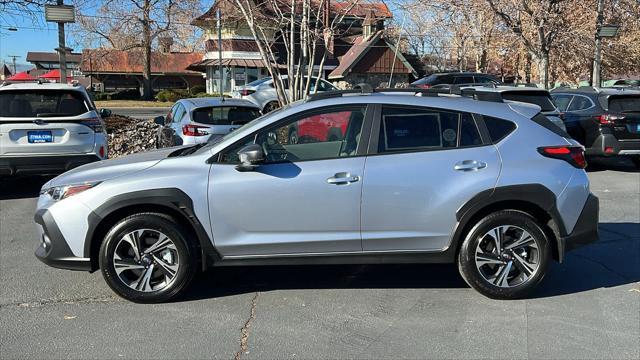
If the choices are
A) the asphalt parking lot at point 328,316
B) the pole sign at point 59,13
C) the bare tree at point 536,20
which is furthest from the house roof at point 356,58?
the asphalt parking lot at point 328,316

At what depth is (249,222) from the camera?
14.5 ft

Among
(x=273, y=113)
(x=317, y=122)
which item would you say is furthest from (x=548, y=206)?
(x=273, y=113)

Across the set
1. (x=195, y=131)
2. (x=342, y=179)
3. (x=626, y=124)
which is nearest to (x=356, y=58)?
(x=626, y=124)

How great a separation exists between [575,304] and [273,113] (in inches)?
114

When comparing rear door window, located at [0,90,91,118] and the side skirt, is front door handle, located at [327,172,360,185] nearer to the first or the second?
the side skirt

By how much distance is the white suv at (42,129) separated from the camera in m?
8.12

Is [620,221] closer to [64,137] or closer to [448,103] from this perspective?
[448,103]

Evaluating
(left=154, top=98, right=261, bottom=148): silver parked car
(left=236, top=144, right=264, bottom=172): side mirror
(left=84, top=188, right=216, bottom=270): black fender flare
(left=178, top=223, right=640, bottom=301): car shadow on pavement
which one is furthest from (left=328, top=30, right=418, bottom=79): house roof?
(left=84, top=188, right=216, bottom=270): black fender flare

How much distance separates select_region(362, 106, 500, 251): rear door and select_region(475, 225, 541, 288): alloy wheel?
1.07 feet

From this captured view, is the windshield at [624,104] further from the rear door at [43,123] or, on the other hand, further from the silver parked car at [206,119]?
the rear door at [43,123]

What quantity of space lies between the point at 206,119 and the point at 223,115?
0.37 meters

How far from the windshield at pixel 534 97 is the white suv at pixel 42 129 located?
7.22m

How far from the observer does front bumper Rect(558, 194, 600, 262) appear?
4559 mm

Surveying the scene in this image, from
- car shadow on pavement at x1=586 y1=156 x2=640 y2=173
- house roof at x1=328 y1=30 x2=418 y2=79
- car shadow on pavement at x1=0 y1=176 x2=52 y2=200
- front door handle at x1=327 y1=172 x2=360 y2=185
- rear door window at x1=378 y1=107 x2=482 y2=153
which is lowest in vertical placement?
car shadow on pavement at x1=0 y1=176 x2=52 y2=200
